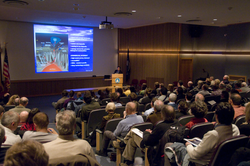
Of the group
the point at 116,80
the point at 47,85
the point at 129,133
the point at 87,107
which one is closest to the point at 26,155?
the point at 129,133

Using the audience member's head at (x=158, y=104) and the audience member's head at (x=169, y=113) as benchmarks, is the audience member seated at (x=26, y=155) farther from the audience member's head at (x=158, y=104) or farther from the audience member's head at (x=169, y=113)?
Answer: the audience member's head at (x=158, y=104)

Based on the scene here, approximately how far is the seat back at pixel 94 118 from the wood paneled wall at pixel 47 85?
288 inches

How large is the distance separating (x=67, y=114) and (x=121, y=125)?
1493 mm

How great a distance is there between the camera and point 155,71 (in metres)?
12.0

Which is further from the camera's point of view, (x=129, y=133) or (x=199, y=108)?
(x=129, y=133)

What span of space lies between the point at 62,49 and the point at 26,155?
1102 cm

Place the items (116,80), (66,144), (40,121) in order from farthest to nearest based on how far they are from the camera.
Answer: (116,80)
(40,121)
(66,144)

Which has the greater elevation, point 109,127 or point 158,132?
point 158,132

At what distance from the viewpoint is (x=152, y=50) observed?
1205cm

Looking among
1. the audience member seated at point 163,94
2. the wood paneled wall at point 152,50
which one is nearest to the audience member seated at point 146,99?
the audience member seated at point 163,94

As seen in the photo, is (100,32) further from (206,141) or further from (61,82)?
(206,141)

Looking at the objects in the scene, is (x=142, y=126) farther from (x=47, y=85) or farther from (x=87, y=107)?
(x=47, y=85)

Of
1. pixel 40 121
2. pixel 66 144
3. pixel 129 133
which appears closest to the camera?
pixel 66 144

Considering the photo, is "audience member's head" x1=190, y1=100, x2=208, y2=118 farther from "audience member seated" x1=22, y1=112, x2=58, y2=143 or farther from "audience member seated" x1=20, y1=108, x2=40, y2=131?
"audience member seated" x1=20, y1=108, x2=40, y2=131
